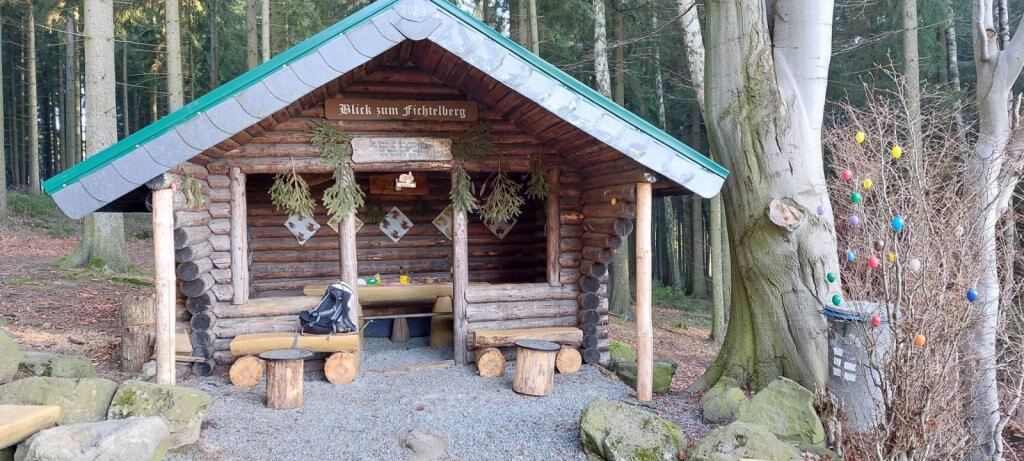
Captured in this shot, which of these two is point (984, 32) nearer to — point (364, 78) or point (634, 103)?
point (364, 78)

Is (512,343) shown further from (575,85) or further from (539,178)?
(575,85)

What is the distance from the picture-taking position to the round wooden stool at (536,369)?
20.0ft

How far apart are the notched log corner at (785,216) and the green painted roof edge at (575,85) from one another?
59cm

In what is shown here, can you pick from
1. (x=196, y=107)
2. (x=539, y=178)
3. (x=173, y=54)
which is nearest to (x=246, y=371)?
(x=196, y=107)

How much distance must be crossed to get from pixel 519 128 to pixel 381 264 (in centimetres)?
362

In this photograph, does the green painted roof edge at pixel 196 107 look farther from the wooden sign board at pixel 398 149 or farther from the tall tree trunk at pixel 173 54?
the tall tree trunk at pixel 173 54

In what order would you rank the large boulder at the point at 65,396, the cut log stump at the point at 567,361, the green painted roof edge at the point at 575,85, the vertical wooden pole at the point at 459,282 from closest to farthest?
the large boulder at the point at 65,396 → the green painted roof edge at the point at 575,85 → the cut log stump at the point at 567,361 → the vertical wooden pole at the point at 459,282

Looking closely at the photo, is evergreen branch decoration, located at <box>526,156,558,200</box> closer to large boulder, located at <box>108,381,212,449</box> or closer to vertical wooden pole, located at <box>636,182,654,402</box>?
vertical wooden pole, located at <box>636,182,654,402</box>

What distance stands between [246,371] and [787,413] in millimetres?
5394

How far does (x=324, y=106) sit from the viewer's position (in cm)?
689

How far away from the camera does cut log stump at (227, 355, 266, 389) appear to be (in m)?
6.28

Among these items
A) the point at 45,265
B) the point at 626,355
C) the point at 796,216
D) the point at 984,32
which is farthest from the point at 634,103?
the point at 45,265

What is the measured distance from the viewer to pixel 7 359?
16.3ft

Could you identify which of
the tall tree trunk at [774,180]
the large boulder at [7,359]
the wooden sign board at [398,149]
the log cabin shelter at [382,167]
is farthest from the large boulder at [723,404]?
the large boulder at [7,359]
